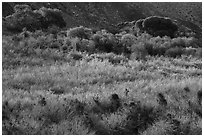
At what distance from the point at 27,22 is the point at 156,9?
107ft

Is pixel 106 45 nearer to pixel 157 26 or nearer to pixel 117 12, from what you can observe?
pixel 157 26

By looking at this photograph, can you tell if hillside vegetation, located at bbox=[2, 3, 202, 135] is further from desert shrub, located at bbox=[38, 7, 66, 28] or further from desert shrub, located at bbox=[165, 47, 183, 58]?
desert shrub, located at bbox=[38, 7, 66, 28]

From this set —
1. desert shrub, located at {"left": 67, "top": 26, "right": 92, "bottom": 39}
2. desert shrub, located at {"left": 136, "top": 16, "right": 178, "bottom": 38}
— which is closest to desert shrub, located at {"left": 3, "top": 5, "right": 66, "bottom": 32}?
desert shrub, located at {"left": 67, "top": 26, "right": 92, "bottom": 39}

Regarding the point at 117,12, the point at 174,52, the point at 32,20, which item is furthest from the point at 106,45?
the point at 117,12

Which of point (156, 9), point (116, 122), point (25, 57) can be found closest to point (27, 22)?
point (25, 57)

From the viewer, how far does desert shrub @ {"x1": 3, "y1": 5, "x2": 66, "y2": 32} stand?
2879 cm

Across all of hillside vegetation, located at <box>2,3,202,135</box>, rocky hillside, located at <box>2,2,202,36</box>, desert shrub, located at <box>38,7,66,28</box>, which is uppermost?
hillside vegetation, located at <box>2,3,202,135</box>

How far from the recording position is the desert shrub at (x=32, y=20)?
28.8 m

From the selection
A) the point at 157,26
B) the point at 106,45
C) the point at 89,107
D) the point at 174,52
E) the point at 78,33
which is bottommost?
the point at 174,52

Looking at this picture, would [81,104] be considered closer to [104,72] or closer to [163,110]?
A: [163,110]

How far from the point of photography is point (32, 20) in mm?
30703

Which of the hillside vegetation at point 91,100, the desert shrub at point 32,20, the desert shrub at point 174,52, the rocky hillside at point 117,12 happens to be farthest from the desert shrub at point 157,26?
the hillside vegetation at point 91,100

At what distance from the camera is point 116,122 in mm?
7766

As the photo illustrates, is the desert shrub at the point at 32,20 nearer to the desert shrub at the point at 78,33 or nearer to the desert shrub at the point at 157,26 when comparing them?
the desert shrub at the point at 78,33
